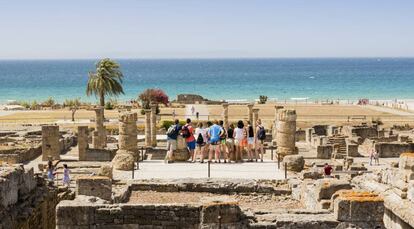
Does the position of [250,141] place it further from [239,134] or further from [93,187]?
[93,187]

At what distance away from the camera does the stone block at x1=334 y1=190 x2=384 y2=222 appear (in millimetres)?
13328

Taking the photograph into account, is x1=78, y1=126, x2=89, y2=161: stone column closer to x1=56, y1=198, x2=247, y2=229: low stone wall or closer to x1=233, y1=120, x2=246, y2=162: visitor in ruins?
x1=233, y1=120, x2=246, y2=162: visitor in ruins

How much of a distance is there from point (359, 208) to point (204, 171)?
28.1 feet

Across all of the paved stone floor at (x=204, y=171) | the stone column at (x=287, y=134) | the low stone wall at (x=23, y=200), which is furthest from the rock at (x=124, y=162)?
the stone column at (x=287, y=134)

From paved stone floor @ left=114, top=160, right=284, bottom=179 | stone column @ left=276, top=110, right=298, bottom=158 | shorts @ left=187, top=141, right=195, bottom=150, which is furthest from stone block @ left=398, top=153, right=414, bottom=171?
stone column @ left=276, top=110, right=298, bottom=158

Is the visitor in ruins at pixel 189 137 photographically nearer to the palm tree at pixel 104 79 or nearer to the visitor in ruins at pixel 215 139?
the visitor in ruins at pixel 215 139

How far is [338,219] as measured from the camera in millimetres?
13539

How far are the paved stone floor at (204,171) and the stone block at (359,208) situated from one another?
6.69 meters

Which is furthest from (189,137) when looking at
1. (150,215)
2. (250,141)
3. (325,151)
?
(325,151)

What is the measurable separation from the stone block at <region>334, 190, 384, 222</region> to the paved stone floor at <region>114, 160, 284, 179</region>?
6695 millimetres

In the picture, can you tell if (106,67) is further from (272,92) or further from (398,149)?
(272,92)

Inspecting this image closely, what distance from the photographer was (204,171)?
21344 millimetres

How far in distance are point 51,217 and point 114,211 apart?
4.43m

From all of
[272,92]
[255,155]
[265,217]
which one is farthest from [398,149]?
[272,92]
